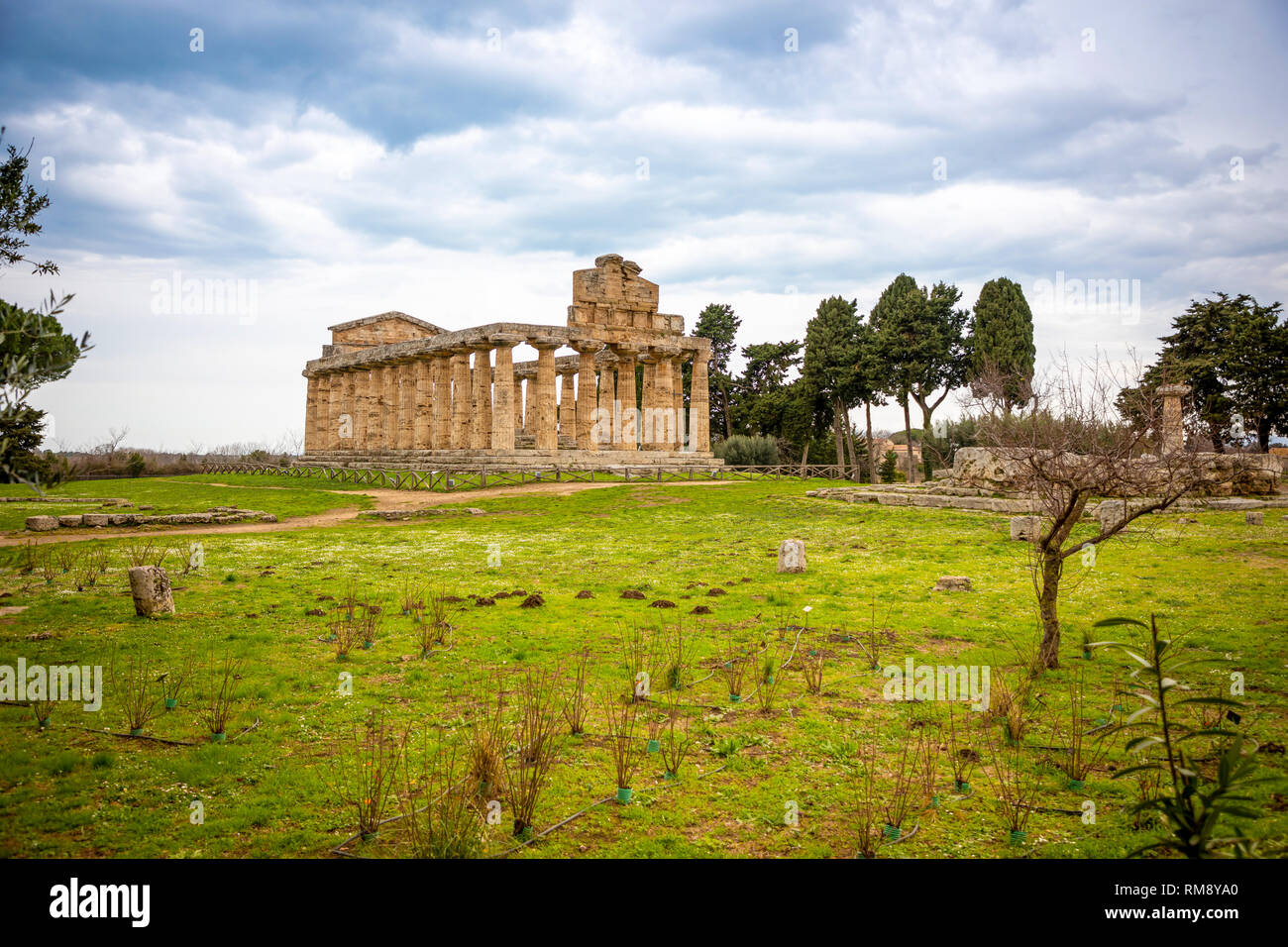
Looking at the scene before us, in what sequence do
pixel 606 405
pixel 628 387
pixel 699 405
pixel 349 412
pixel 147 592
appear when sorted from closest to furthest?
pixel 147 592 → pixel 699 405 → pixel 628 387 → pixel 606 405 → pixel 349 412

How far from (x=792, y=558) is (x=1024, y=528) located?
23.1 feet

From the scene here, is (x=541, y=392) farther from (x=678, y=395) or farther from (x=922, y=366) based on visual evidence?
(x=922, y=366)

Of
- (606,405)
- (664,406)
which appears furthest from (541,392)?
(606,405)

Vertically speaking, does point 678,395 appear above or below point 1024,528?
above

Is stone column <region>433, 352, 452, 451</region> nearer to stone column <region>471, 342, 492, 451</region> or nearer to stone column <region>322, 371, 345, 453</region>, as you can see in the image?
stone column <region>471, 342, 492, 451</region>

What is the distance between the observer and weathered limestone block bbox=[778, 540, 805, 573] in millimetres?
15664

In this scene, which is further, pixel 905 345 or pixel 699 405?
pixel 905 345

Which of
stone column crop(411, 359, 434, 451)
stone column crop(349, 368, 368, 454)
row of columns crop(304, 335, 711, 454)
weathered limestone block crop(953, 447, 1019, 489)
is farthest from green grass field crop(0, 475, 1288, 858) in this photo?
A: stone column crop(349, 368, 368, 454)

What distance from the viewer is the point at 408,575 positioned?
50.9 ft

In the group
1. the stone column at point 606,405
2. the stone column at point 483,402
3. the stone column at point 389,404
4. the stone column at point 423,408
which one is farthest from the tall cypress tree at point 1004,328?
the stone column at point 389,404

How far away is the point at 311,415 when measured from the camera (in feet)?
207

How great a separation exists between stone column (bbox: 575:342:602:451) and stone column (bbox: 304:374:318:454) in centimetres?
2611
